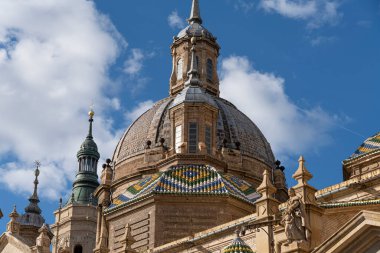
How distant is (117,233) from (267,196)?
17.2 metres

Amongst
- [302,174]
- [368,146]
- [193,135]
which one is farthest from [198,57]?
[302,174]

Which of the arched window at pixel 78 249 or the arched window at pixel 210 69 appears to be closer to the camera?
the arched window at pixel 210 69

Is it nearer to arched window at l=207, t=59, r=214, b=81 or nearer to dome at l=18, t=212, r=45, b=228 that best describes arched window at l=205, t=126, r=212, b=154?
arched window at l=207, t=59, r=214, b=81

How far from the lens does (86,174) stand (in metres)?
78.9

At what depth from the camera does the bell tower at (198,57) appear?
65.5m

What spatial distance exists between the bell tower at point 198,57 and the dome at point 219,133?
7.88 feet

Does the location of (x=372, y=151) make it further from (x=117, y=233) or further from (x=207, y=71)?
(x=207, y=71)

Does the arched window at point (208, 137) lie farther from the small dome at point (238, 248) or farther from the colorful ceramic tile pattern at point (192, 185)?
the small dome at point (238, 248)

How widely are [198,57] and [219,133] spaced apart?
8.77m

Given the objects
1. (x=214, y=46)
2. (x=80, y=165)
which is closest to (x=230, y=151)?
(x=214, y=46)

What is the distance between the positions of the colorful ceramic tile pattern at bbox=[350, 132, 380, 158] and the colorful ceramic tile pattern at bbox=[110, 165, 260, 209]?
6.63m

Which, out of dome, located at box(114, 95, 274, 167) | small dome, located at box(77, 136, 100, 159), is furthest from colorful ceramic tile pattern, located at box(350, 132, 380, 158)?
small dome, located at box(77, 136, 100, 159)

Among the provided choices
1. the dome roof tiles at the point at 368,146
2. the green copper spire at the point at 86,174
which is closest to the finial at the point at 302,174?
the dome roof tiles at the point at 368,146

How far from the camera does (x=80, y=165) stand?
80.1 meters
